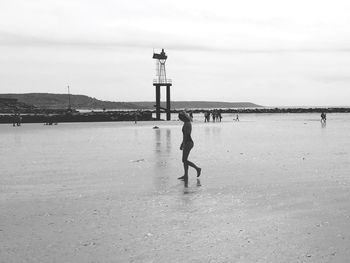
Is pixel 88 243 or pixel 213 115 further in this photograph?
pixel 213 115

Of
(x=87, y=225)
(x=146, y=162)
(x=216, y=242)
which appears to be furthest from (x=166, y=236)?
(x=146, y=162)

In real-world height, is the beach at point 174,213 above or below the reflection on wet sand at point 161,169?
above

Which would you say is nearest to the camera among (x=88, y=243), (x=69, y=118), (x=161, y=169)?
(x=88, y=243)

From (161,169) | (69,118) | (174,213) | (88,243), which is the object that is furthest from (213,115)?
(88,243)

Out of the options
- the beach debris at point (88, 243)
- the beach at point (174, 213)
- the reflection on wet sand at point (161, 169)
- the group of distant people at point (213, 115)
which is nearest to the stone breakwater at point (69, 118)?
the group of distant people at point (213, 115)

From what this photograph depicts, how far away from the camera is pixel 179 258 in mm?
5262

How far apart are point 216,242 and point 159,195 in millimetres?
3321

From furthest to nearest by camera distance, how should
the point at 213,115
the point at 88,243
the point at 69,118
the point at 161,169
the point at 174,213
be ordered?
the point at 69,118, the point at 213,115, the point at 161,169, the point at 174,213, the point at 88,243

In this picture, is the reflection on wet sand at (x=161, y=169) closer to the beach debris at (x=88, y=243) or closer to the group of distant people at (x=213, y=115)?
the beach debris at (x=88, y=243)

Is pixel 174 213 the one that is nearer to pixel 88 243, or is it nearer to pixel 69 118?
pixel 88 243

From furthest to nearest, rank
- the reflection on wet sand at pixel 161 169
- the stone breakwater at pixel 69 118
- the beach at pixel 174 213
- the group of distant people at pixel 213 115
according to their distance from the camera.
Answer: the stone breakwater at pixel 69 118, the group of distant people at pixel 213 115, the reflection on wet sand at pixel 161 169, the beach at pixel 174 213

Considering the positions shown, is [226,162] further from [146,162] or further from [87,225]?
[87,225]

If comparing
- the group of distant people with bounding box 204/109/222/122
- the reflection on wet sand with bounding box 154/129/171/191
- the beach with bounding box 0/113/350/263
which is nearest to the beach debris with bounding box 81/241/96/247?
the beach with bounding box 0/113/350/263

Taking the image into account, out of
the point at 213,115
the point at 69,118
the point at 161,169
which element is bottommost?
the point at 69,118
